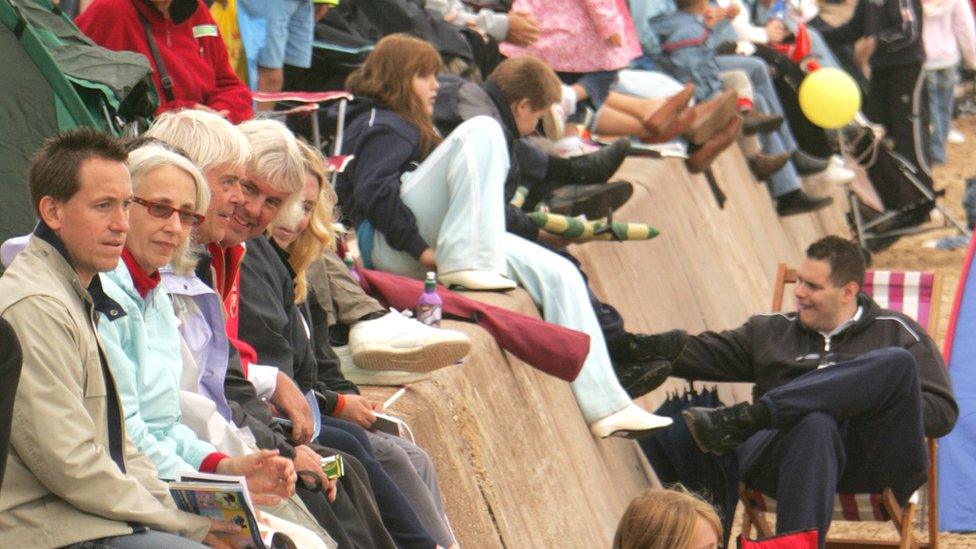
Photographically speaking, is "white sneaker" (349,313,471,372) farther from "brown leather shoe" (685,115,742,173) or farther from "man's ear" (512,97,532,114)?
"brown leather shoe" (685,115,742,173)

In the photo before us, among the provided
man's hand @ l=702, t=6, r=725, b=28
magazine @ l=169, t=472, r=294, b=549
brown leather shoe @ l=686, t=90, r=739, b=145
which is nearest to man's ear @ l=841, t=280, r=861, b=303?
magazine @ l=169, t=472, r=294, b=549

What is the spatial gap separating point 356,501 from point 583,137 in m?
5.78

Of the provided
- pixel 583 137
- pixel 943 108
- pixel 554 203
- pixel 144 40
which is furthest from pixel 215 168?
pixel 943 108

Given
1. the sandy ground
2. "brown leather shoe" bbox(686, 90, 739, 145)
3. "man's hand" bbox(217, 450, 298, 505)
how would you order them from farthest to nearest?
"brown leather shoe" bbox(686, 90, 739, 145) → the sandy ground → "man's hand" bbox(217, 450, 298, 505)

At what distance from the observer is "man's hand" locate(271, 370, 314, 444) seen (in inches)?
191

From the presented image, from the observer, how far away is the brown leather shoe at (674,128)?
36.3 feet

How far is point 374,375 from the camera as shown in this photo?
6027mm

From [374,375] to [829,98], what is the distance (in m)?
8.34

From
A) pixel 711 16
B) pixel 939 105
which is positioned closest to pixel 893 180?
pixel 939 105

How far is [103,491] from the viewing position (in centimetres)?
357

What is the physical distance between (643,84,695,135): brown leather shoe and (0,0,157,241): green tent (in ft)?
17.8

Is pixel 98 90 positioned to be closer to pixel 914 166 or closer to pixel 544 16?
pixel 544 16

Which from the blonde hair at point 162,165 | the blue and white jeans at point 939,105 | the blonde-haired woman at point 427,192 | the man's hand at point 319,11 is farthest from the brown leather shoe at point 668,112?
the blonde hair at point 162,165

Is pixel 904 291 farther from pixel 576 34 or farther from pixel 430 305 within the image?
pixel 430 305
